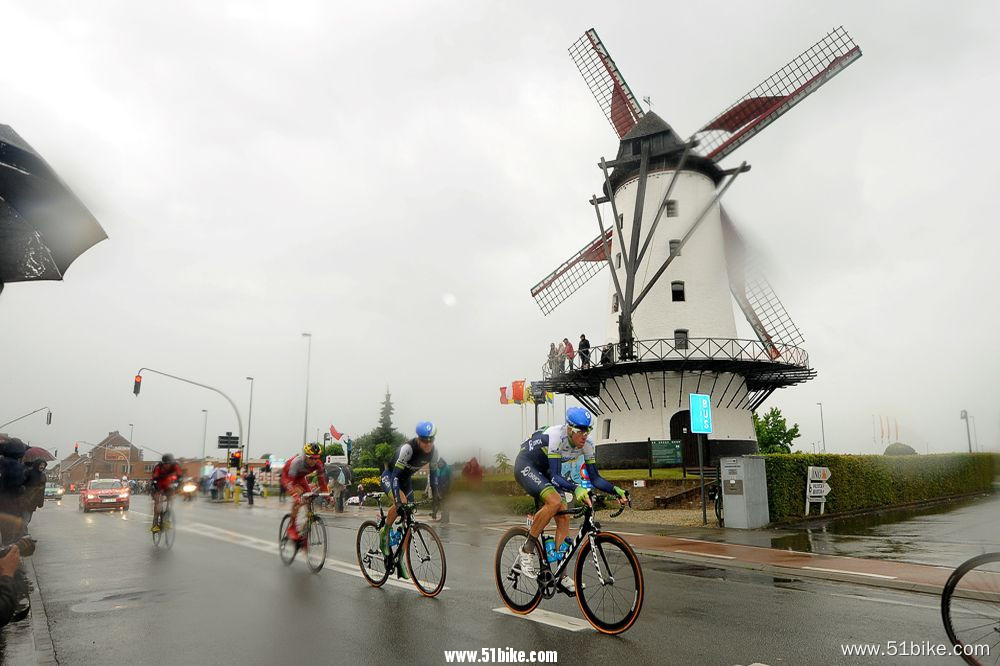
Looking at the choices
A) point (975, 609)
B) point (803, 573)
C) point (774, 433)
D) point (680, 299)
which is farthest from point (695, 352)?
point (774, 433)

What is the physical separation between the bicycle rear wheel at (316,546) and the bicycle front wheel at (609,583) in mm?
4731

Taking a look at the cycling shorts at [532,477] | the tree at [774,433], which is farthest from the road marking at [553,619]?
the tree at [774,433]

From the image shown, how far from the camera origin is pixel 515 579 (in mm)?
6570

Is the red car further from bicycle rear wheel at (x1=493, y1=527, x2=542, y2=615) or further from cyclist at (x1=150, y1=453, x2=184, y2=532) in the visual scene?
bicycle rear wheel at (x1=493, y1=527, x2=542, y2=615)

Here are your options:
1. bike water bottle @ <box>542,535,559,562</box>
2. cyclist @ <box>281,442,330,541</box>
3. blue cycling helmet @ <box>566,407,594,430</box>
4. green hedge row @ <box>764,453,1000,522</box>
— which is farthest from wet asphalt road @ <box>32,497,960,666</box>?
green hedge row @ <box>764,453,1000,522</box>

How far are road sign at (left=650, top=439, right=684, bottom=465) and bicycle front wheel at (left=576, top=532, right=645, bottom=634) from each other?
1641 centimetres

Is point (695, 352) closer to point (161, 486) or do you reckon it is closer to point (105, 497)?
point (161, 486)

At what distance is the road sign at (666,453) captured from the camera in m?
21.9

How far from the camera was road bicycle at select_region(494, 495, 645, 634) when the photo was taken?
5699 mm

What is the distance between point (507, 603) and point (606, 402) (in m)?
25.4

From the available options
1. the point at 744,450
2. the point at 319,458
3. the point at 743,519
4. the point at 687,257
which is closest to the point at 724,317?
the point at 687,257

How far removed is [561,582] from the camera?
629 cm

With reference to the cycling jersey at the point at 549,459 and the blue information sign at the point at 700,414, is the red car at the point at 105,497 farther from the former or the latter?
the cycling jersey at the point at 549,459

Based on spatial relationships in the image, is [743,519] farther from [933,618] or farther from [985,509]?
[985,509]
